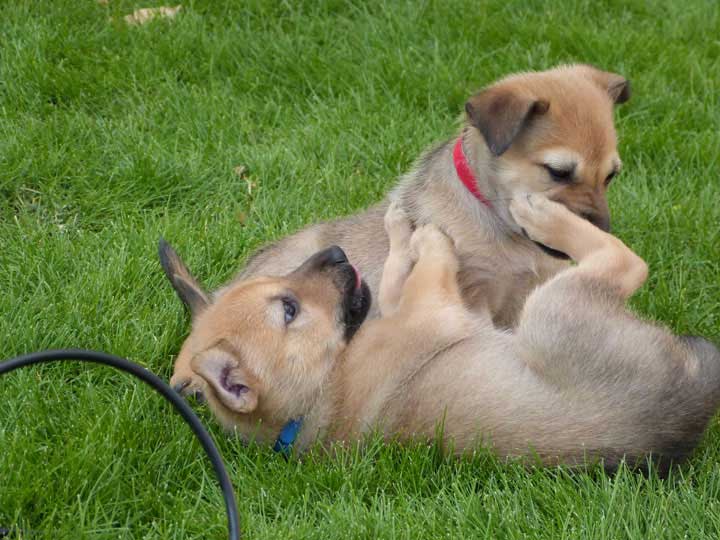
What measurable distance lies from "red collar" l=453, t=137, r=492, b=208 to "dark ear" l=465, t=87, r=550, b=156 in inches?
12.1

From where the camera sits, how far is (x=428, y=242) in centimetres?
464

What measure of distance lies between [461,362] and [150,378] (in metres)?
1.42

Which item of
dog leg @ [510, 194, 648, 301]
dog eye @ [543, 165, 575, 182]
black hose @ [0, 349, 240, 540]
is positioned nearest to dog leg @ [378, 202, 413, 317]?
dog leg @ [510, 194, 648, 301]

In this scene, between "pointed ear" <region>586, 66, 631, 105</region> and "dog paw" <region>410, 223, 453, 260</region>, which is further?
"pointed ear" <region>586, 66, 631, 105</region>

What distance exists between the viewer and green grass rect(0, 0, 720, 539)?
3.55 metres

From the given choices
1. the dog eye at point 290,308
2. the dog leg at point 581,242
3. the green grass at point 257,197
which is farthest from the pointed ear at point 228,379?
the dog leg at point 581,242

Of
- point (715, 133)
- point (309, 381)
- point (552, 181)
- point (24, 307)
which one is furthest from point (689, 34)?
point (24, 307)

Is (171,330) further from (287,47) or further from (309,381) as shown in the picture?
(287,47)

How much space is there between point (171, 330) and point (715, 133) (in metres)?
3.64

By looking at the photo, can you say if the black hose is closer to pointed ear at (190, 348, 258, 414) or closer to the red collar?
pointed ear at (190, 348, 258, 414)

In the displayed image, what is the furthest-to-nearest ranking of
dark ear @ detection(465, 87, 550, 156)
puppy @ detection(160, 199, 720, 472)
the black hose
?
1. dark ear @ detection(465, 87, 550, 156)
2. puppy @ detection(160, 199, 720, 472)
3. the black hose

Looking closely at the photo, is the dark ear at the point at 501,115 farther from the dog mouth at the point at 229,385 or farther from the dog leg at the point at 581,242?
the dog mouth at the point at 229,385

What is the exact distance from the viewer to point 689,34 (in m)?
Answer: 7.43

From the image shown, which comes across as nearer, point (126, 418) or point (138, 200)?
point (126, 418)
